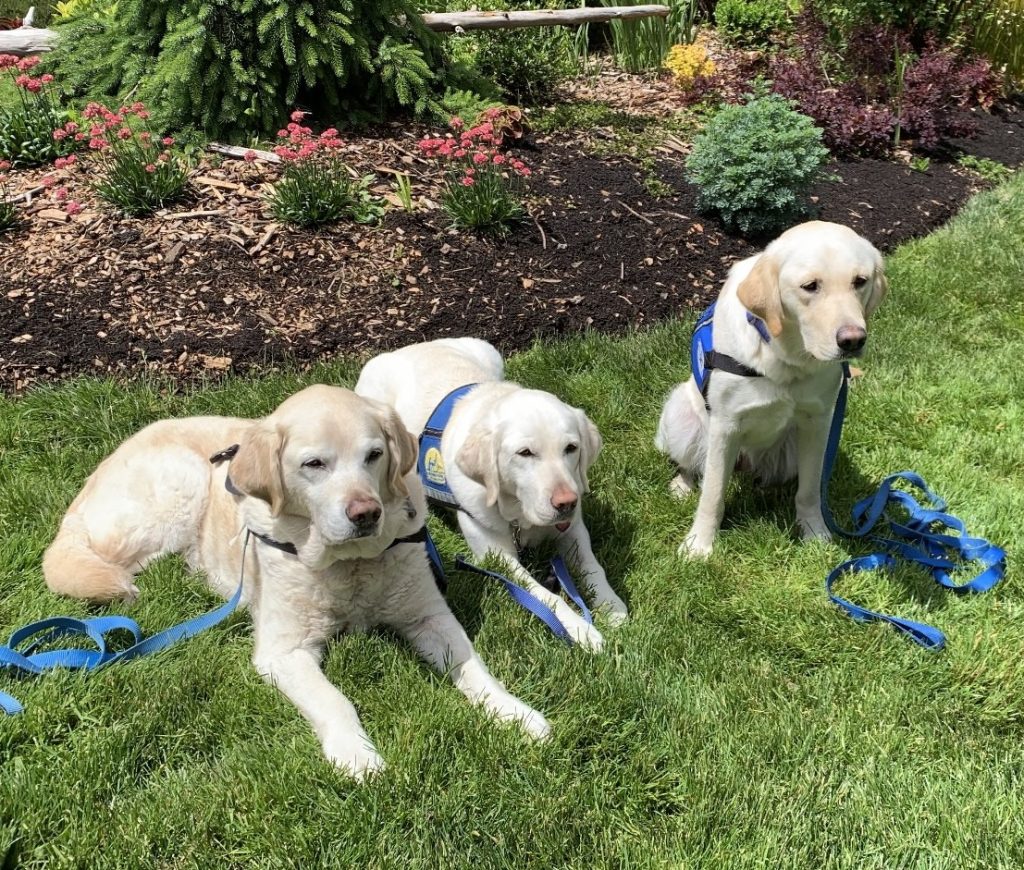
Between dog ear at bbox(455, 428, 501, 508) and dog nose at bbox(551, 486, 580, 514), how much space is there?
29 centimetres

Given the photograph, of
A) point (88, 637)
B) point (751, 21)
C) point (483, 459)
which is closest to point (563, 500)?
point (483, 459)

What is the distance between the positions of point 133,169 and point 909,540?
4.95 meters

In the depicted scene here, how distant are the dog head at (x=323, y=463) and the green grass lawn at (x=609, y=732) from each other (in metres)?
0.52

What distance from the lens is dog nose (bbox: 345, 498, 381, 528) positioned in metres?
2.33

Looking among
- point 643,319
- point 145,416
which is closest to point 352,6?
point 643,319

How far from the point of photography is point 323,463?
2.40 m

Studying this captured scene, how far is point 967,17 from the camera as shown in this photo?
379 inches

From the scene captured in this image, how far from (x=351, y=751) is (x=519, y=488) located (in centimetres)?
105

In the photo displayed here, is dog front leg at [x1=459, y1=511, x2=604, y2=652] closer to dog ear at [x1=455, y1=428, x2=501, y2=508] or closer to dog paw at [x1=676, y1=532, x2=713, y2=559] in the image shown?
dog ear at [x1=455, y1=428, x2=501, y2=508]

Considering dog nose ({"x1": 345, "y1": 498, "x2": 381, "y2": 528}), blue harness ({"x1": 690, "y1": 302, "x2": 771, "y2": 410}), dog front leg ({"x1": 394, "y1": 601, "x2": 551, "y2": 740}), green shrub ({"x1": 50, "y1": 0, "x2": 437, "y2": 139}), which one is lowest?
dog front leg ({"x1": 394, "y1": 601, "x2": 551, "y2": 740})

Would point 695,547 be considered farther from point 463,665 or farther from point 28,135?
point 28,135

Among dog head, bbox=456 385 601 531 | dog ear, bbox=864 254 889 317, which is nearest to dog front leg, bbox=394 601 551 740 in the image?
dog head, bbox=456 385 601 531

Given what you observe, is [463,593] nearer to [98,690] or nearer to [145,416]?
[98,690]

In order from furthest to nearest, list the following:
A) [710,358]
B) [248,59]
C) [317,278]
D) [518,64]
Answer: [518,64]
[248,59]
[317,278]
[710,358]
